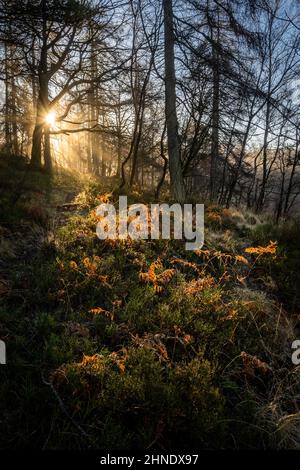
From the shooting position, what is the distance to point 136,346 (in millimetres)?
3713

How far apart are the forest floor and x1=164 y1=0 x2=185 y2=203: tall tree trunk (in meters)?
4.30

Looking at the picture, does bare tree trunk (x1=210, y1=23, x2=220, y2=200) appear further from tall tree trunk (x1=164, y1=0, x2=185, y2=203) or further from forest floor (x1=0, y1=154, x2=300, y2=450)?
forest floor (x1=0, y1=154, x2=300, y2=450)

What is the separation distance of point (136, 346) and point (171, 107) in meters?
8.23

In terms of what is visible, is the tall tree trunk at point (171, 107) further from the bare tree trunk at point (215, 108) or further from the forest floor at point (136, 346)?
the forest floor at point (136, 346)

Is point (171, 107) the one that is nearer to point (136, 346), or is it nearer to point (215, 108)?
point (215, 108)

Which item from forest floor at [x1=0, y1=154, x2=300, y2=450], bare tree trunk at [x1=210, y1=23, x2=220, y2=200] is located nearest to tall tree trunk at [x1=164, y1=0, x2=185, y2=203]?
bare tree trunk at [x1=210, y1=23, x2=220, y2=200]

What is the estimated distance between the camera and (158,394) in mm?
3057

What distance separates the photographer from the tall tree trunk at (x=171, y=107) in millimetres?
9570

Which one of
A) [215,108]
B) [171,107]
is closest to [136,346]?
[171,107]

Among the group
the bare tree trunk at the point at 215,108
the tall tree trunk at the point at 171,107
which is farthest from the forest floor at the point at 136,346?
the tall tree trunk at the point at 171,107

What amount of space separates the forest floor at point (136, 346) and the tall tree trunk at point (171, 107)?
4.30 metres

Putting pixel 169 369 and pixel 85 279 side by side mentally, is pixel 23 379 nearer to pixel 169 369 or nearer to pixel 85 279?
pixel 169 369
